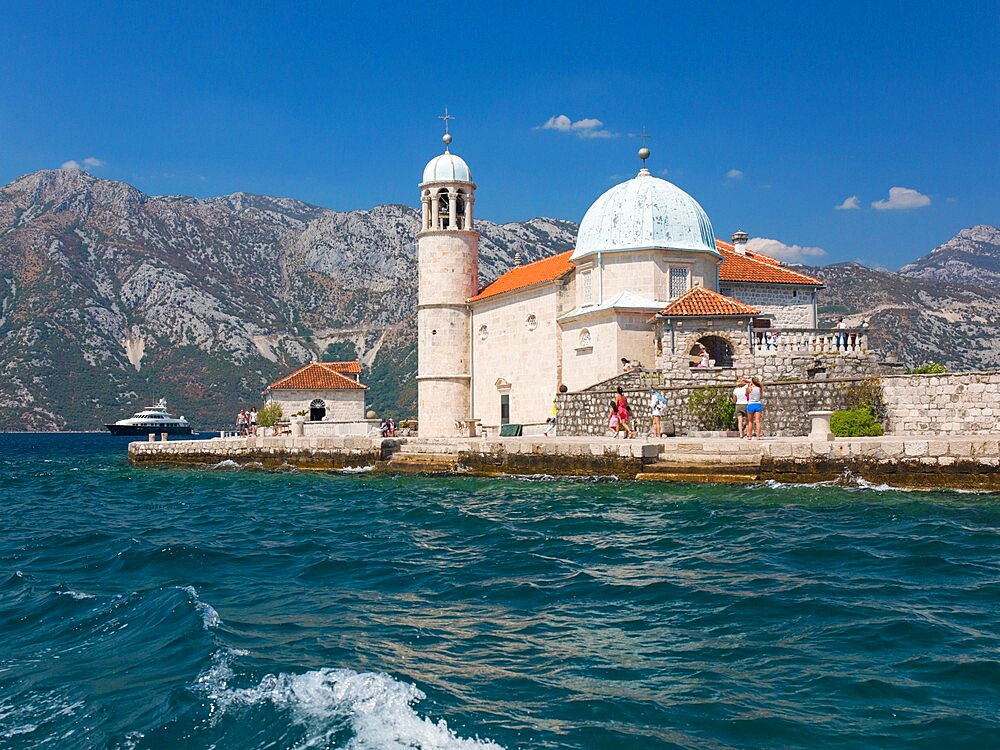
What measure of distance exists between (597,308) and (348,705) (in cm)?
2330

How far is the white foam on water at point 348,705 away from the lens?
5363 millimetres

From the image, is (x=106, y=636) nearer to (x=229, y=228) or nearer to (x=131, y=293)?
(x=131, y=293)

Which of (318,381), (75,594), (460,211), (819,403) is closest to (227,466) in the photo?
(318,381)

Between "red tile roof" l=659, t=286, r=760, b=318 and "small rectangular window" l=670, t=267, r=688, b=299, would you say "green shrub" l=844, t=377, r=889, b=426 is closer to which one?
"red tile roof" l=659, t=286, r=760, b=318

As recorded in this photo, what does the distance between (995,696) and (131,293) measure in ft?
479

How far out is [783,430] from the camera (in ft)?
68.6

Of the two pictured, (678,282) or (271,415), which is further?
(271,415)

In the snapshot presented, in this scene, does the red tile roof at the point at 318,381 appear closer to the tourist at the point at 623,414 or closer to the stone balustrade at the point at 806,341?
the stone balustrade at the point at 806,341

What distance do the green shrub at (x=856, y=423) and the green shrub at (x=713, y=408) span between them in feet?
9.36

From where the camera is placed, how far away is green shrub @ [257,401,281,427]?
38.5 metres

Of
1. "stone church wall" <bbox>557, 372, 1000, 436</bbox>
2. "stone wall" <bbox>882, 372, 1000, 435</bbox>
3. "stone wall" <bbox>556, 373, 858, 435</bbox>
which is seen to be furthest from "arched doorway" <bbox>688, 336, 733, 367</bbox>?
"stone wall" <bbox>882, 372, 1000, 435</bbox>

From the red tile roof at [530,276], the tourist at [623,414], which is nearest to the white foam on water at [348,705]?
the tourist at [623,414]

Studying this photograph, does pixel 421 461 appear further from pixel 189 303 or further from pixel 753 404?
pixel 189 303

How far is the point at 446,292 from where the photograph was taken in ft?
120
